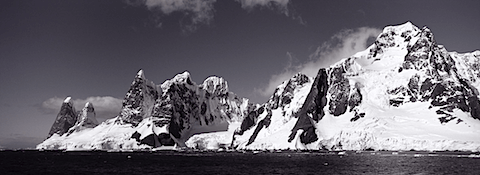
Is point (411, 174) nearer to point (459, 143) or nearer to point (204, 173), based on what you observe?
point (204, 173)

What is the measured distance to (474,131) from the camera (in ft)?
641

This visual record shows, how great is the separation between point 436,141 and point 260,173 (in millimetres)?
130291

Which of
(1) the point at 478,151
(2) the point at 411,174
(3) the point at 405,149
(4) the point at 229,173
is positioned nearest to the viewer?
(2) the point at 411,174

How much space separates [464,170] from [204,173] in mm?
56891

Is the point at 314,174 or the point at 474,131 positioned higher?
the point at 474,131

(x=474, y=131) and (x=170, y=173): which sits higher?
(x=474, y=131)

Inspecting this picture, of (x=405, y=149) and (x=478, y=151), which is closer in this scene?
(x=478, y=151)

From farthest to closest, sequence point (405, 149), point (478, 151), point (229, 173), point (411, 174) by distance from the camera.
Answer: point (405, 149) < point (478, 151) < point (229, 173) < point (411, 174)

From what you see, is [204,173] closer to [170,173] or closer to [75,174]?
[170,173]

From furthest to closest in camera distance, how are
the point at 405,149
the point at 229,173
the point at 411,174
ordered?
the point at 405,149 → the point at 229,173 → the point at 411,174

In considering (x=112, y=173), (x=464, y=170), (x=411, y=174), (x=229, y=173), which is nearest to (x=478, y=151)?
(x=464, y=170)

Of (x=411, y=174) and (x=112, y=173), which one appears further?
(x=112, y=173)

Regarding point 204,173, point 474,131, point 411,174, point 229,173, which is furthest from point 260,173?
point 474,131

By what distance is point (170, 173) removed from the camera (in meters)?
91.9
